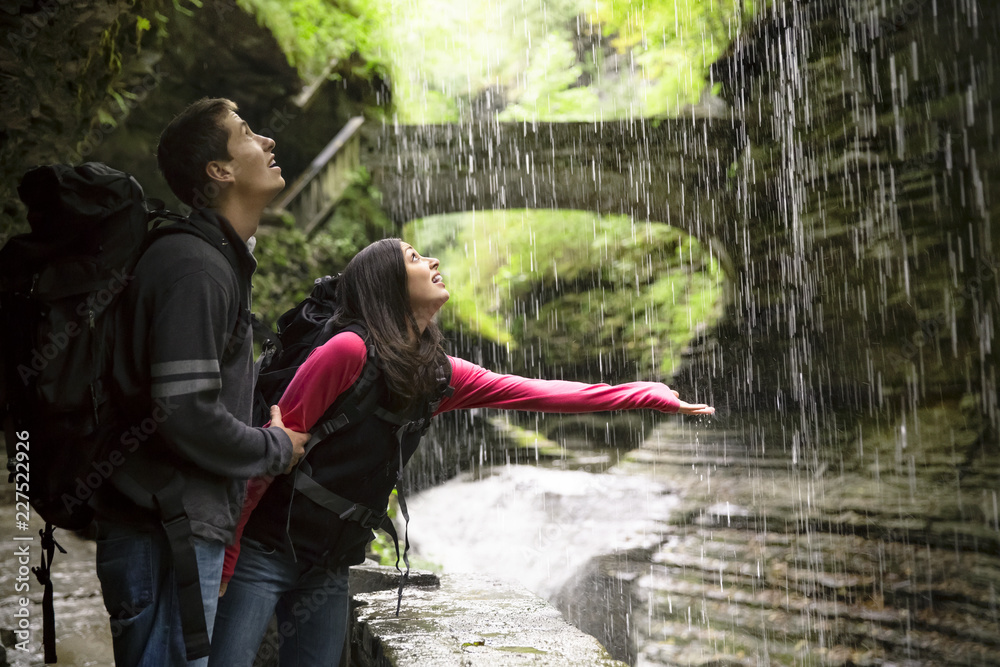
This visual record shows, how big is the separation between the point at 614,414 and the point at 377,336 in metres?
10.3

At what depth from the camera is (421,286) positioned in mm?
2264

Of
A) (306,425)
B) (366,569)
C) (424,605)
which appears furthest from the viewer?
(366,569)

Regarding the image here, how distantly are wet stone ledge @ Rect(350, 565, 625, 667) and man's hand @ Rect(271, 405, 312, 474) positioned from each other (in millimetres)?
1158

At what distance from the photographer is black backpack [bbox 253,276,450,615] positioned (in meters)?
2.03

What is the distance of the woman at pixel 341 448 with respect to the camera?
6.47 feet

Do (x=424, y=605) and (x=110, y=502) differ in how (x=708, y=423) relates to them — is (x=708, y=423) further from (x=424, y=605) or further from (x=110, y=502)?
(x=110, y=502)

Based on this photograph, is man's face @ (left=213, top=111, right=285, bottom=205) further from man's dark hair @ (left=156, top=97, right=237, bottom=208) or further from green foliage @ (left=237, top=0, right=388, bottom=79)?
green foliage @ (left=237, top=0, right=388, bottom=79)

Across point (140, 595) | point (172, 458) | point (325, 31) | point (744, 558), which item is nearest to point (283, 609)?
point (140, 595)

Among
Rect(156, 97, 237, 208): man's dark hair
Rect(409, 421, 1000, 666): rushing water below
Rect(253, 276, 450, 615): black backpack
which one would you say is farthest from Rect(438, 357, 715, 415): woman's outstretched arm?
Rect(409, 421, 1000, 666): rushing water below

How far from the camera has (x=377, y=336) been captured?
2125mm

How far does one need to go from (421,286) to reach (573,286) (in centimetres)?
1212

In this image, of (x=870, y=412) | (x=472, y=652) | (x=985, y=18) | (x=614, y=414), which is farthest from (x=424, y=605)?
(x=614, y=414)

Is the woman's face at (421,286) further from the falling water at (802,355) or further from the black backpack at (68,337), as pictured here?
the falling water at (802,355)

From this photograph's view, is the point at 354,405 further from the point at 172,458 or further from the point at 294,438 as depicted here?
the point at 172,458
